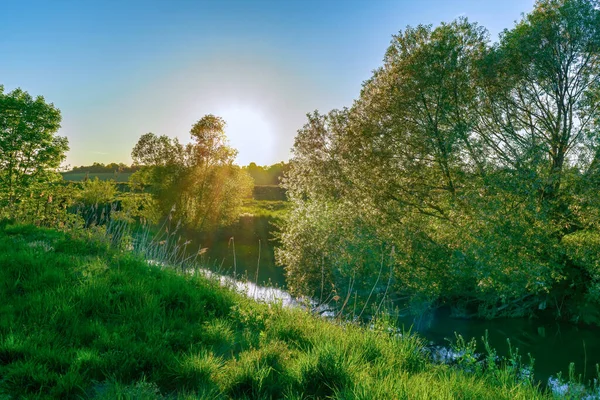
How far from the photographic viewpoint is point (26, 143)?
92.9 ft

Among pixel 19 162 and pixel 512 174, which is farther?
pixel 19 162

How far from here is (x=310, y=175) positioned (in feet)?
76.6

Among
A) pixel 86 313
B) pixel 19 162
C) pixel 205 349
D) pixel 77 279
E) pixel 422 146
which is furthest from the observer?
pixel 19 162

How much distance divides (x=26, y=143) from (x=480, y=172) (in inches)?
1235

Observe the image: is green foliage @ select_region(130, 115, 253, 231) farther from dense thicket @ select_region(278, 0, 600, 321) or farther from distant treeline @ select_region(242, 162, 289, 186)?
distant treeline @ select_region(242, 162, 289, 186)

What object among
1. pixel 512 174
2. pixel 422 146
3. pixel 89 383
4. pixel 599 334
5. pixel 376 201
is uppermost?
pixel 422 146

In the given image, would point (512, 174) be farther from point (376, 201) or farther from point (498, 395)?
point (498, 395)

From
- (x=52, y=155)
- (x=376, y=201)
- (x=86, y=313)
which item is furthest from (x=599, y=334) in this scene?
(x=52, y=155)

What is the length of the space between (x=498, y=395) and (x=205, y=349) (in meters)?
2.96

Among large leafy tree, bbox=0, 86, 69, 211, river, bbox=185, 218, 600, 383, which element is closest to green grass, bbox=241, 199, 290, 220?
large leafy tree, bbox=0, 86, 69, 211

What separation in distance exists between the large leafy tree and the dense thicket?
23.3 metres

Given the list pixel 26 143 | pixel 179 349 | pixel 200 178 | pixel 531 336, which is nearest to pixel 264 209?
pixel 200 178

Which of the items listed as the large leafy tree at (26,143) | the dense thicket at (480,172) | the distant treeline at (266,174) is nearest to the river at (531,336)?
the dense thicket at (480,172)

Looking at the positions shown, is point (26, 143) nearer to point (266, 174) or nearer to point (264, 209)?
point (264, 209)
